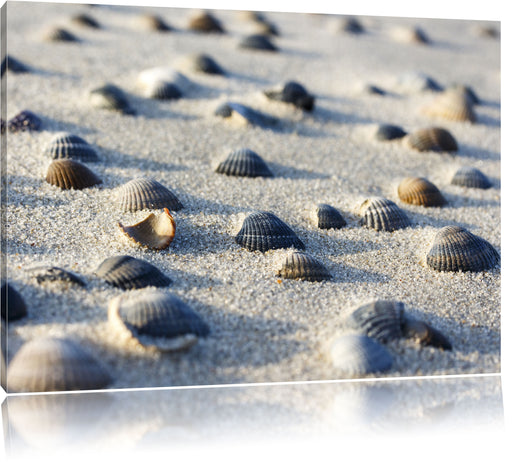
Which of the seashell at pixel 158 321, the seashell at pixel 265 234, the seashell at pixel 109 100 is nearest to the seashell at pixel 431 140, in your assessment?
the seashell at pixel 265 234

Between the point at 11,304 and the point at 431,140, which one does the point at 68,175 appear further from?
the point at 431,140

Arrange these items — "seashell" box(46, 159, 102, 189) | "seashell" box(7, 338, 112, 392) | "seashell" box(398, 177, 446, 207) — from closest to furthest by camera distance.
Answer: "seashell" box(7, 338, 112, 392) < "seashell" box(46, 159, 102, 189) < "seashell" box(398, 177, 446, 207)

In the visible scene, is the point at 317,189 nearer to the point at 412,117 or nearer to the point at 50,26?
the point at 412,117

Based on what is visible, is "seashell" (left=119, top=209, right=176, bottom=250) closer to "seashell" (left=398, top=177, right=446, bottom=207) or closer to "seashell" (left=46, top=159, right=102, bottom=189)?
"seashell" (left=46, top=159, right=102, bottom=189)

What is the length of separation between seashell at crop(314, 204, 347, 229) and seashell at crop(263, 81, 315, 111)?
6.39 ft

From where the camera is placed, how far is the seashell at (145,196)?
412 centimetres

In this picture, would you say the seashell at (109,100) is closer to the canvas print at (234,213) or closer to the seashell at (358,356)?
the canvas print at (234,213)

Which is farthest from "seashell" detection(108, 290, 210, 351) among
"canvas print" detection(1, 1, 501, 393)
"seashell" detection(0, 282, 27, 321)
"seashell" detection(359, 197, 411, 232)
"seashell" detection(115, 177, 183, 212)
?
"seashell" detection(359, 197, 411, 232)

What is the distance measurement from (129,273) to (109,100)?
268 centimetres

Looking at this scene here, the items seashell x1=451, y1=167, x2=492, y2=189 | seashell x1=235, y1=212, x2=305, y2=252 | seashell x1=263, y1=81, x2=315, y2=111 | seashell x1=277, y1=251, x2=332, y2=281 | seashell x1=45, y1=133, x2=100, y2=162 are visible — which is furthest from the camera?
seashell x1=263, y1=81, x2=315, y2=111

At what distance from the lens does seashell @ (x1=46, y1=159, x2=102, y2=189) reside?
14.1 ft

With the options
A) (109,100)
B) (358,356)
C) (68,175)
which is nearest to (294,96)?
(109,100)

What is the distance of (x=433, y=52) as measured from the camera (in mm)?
8438

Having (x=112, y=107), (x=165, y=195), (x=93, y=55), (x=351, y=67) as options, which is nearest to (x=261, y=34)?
(x=351, y=67)
